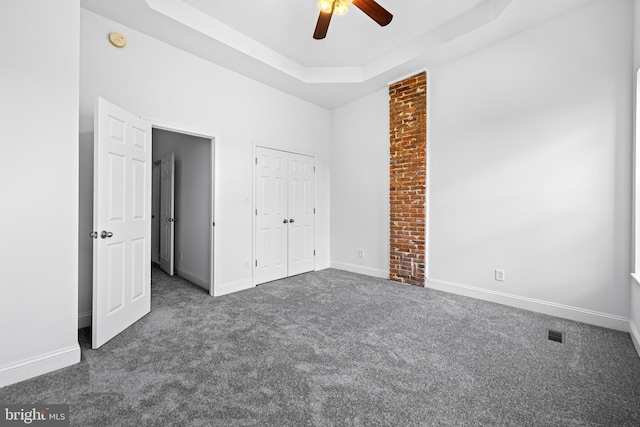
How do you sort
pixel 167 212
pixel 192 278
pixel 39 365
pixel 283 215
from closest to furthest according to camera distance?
pixel 39 365 → pixel 192 278 → pixel 283 215 → pixel 167 212

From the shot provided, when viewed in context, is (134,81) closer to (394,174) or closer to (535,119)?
(394,174)

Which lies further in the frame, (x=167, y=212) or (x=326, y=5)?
(x=167, y=212)

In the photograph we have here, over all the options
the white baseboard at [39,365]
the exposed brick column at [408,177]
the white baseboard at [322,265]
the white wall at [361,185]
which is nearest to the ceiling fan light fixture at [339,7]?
the exposed brick column at [408,177]

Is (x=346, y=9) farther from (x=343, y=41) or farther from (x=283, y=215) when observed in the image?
(x=283, y=215)

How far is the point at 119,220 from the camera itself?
2.49m

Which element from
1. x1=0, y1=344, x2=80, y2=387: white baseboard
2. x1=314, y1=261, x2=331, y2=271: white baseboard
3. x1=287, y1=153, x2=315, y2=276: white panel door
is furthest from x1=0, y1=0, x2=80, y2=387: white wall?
x1=314, y1=261, x2=331, y2=271: white baseboard

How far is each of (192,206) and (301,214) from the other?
69.1 inches

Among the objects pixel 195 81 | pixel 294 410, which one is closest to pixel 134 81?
pixel 195 81

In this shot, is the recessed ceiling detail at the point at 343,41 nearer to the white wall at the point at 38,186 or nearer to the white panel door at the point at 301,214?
the white wall at the point at 38,186

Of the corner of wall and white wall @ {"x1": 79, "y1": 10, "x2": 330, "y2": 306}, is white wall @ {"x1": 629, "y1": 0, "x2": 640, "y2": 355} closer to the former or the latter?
the corner of wall

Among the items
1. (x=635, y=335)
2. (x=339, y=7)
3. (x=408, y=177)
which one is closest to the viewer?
(x=635, y=335)

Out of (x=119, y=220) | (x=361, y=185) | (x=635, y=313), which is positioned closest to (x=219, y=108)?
(x=119, y=220)

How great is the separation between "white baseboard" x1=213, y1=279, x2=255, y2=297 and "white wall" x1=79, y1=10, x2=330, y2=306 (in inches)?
0.6

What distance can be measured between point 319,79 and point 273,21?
119 centimetres
